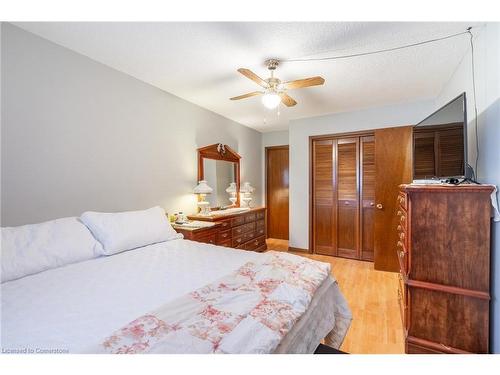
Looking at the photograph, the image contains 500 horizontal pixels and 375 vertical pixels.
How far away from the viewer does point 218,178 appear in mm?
3877

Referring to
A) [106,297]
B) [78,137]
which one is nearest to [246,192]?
[78,137]

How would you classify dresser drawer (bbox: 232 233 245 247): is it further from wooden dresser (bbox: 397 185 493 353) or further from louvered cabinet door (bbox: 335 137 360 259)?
wooden dresser (bbox: 397 185 493 353)

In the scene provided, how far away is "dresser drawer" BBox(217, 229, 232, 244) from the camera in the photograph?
10.1ft

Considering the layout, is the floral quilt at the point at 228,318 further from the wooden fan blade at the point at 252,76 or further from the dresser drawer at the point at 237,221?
the dresser drawer at the point at 237,221

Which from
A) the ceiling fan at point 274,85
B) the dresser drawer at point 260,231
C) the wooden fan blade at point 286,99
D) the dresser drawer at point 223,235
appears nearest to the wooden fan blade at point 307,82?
the ceiling fan at point 274,85

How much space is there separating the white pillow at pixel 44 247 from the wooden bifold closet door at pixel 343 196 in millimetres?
3379

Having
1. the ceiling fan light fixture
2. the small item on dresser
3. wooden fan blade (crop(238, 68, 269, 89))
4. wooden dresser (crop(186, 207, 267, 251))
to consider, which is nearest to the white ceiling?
wooden fan blade (crop(238, 68, 269, 89))

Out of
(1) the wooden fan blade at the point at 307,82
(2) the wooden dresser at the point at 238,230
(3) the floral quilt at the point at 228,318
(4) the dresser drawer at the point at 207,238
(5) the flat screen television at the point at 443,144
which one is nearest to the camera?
(3) the floral quilt at the point at 228,318

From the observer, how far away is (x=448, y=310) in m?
1.57

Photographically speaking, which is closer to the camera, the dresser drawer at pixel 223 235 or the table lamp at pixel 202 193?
the dresser drawer at pixel 223 235

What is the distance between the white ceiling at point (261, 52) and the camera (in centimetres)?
173
